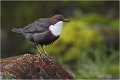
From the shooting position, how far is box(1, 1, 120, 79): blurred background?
34.7 feet

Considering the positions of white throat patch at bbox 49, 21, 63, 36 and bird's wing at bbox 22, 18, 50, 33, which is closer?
white throat patch at bbox 49, 21, 63, 36

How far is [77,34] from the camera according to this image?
13055 millimetres

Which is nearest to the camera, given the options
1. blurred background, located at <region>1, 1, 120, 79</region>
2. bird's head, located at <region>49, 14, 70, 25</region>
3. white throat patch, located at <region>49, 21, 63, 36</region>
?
white throat patch, located at <region>49, 21, 63, 36</region>

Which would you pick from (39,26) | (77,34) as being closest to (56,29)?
(39,26)

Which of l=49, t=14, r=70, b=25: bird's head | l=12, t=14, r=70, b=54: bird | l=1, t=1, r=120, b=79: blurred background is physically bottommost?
l=1, t=1, r=120, b=79: blurred background

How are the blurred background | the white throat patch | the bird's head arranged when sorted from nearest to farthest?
the white throat patch → the bird's head → the blurred background

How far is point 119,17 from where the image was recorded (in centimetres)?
1536

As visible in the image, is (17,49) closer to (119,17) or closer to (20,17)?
(20,17)

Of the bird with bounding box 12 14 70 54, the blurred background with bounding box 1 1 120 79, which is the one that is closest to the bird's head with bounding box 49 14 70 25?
the bird with bounding box 12 14 70 54

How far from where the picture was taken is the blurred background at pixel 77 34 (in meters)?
10.6

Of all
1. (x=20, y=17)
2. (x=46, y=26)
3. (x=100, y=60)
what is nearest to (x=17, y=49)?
(x=20, y=17)

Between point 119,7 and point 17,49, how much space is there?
146 inches

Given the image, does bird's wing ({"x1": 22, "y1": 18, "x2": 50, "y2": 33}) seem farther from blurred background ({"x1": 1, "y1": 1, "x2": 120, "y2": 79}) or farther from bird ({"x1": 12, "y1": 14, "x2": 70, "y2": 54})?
blurred background ({"x1": 1, "y1": 1, "x2": 120, "y2": 79})

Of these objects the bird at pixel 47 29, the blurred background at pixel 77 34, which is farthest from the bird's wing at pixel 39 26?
the blurred background at pixel 77 34
